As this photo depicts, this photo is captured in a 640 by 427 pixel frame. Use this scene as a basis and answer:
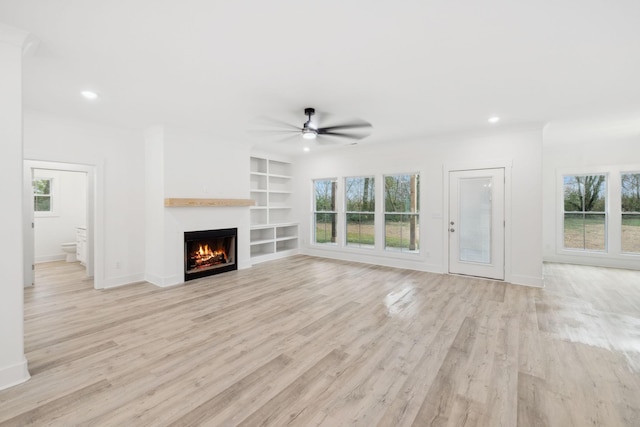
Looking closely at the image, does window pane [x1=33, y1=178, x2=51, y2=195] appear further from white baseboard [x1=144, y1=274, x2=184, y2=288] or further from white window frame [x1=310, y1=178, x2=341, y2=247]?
white window frame [x1=310, y1=178, x2=341, y2=247]

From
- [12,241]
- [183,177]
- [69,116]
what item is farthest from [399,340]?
[69,116]

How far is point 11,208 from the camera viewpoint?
2141mm

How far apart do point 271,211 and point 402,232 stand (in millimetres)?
3508

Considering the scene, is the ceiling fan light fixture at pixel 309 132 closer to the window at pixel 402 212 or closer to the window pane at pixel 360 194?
the window at pixel 402 212

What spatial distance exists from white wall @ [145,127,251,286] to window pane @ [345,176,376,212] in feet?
9.35

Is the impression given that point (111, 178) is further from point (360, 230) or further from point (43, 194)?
point (360, 230)

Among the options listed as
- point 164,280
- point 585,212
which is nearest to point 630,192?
point 585,212

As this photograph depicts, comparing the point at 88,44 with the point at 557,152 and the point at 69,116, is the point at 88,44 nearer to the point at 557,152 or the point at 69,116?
the point at 69,116

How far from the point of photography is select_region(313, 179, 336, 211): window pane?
7.29 meters

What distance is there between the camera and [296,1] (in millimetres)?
1894

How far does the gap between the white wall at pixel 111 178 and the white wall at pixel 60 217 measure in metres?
2.94

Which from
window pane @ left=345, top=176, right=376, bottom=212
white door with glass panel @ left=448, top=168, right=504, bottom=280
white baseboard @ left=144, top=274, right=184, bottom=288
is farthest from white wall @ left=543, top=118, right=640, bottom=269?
white baseboard @ left=144, top=274, right=184, bottom=288

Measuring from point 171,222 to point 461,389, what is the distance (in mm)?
4673

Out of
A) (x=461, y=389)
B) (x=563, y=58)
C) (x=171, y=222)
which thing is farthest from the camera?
(x=171, y=222)
